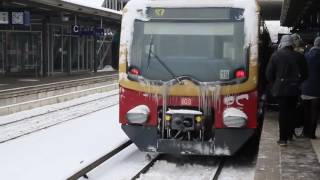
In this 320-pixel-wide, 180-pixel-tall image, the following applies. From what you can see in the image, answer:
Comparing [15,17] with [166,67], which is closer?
[166,67]

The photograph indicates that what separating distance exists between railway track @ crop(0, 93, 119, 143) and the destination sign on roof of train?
4.34 metres

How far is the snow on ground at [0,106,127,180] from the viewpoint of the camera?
805 centimetres

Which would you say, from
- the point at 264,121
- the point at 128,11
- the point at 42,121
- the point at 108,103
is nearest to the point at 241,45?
the point at 128,11

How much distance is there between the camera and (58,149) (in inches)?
390

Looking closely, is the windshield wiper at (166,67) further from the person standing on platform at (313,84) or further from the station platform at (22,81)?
the station platform at (22,81)

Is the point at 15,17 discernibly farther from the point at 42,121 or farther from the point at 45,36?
the point at 42,121

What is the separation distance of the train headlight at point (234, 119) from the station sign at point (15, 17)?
53.4 feet

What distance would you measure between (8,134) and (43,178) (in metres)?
4.56

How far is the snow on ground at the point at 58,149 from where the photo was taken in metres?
8.05

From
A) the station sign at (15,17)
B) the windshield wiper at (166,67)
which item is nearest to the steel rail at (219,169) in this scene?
the windshield wiper at (166,67)

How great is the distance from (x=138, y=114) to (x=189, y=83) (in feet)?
2.78

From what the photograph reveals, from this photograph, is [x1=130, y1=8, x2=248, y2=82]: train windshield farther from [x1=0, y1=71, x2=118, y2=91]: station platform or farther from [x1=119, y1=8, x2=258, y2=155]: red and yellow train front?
[x1=0, y1=71, x2=118, y2=91]: station platform

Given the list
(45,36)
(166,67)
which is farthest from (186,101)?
(45,36)

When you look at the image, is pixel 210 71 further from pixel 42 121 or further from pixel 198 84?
pixel 42 121
